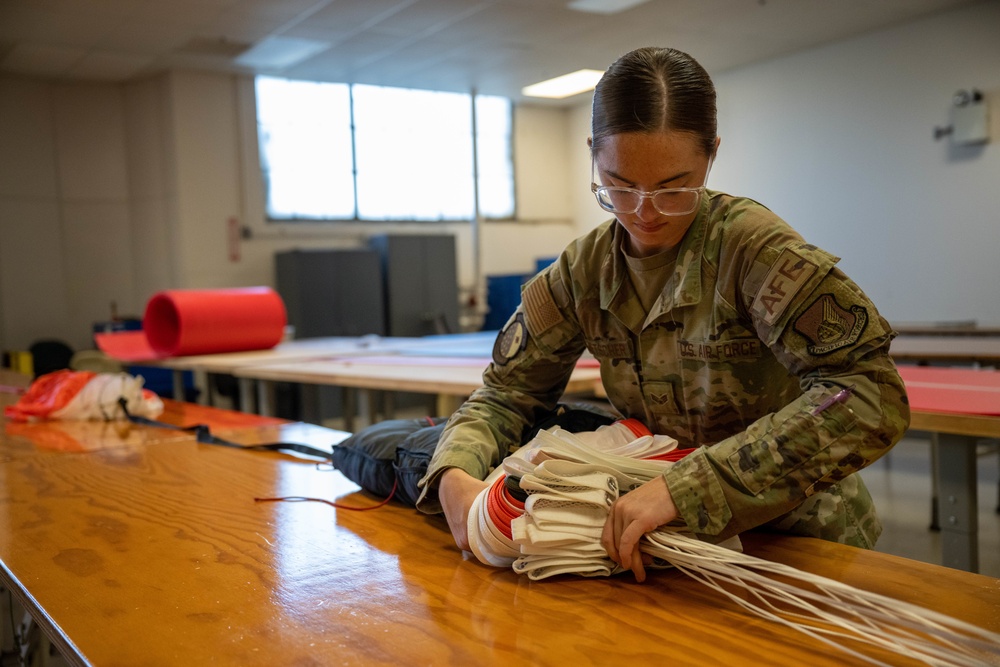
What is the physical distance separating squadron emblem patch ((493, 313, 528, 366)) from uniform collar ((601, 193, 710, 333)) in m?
0.16

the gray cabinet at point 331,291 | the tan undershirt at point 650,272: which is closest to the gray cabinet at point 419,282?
the gray cabinet at point 331,291

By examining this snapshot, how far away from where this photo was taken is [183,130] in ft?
24.6

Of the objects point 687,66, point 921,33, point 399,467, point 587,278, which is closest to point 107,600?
point 399,467

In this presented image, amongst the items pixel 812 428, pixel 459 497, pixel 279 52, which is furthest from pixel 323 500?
pixel 279 52

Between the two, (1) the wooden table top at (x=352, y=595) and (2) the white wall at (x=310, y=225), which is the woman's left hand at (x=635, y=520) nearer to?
(1) the wooden table top at (x=352, y=595)

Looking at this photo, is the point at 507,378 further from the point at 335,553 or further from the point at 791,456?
the point at 791,456

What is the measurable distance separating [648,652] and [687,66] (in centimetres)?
75

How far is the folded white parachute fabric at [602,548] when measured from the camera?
826mm

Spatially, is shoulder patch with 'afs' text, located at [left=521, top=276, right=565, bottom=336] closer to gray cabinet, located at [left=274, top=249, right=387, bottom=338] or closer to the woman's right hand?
the woman's right hand

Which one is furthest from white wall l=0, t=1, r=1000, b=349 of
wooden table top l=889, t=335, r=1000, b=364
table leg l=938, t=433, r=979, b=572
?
table leg l=938, t=433, r=979, b=572

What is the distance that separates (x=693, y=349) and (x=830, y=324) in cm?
26

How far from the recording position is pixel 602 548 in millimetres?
992

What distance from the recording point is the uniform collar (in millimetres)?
1214

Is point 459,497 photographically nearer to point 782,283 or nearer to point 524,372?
point 524,372
